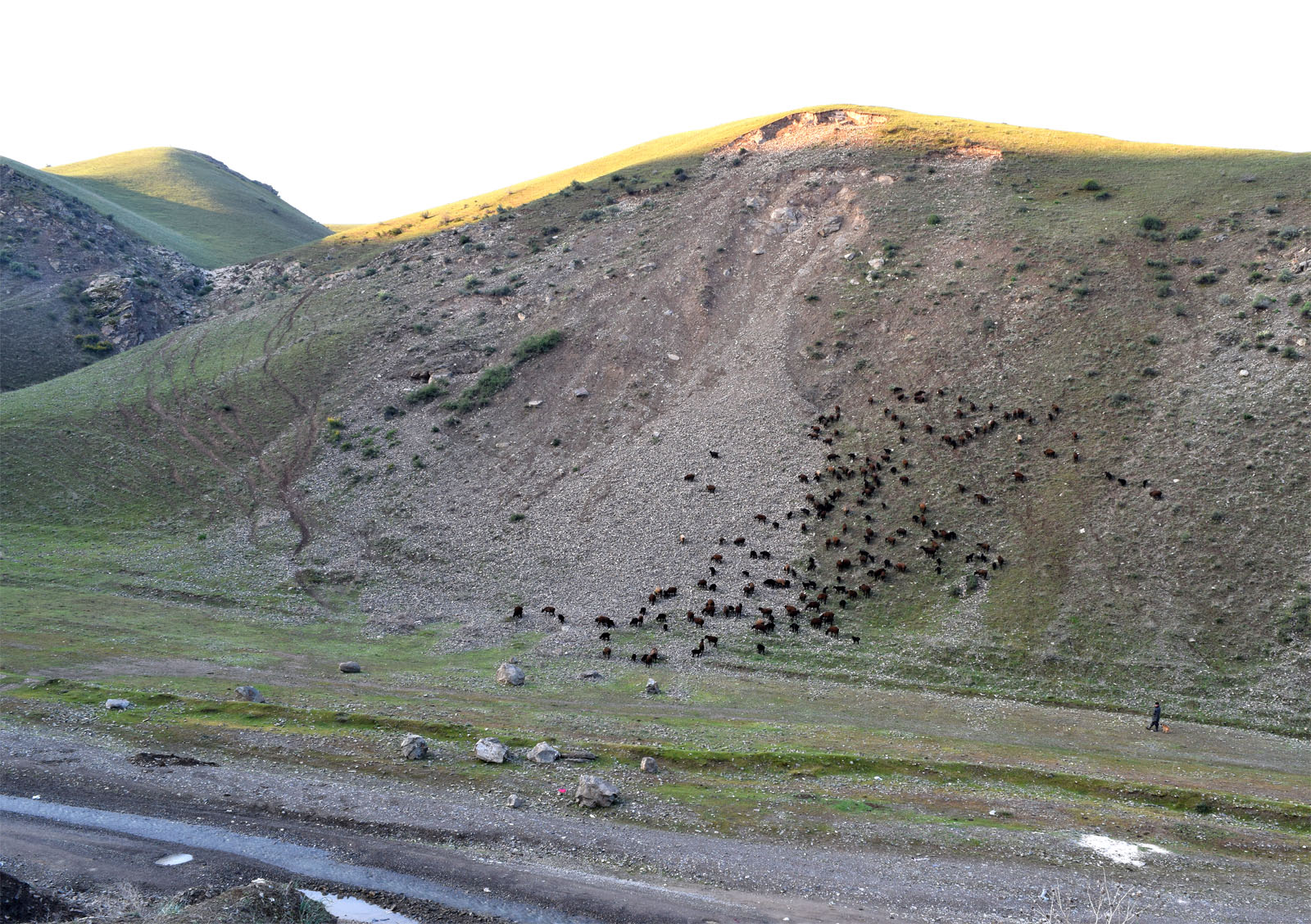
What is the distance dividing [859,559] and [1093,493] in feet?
40.7

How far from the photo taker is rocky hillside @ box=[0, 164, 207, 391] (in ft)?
255

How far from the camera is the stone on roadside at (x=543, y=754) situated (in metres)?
25.4

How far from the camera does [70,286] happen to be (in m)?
85.6

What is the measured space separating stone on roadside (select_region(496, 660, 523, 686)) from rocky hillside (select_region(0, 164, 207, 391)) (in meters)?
64.6

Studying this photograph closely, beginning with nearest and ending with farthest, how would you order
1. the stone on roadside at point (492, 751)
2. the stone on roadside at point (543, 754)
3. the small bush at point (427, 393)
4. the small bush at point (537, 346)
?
the stone on roadside at point (492, 751) < the stone on roadside at point (543, 754) < the small bush at point (427, 393) < the small bush at point (537, 346)

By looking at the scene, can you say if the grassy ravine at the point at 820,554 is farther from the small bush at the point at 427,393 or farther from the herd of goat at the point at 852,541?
the herd of goat at the point at 852,541

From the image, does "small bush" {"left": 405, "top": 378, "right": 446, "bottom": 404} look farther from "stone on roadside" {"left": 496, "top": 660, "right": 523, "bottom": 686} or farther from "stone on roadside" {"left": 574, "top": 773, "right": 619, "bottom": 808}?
"stone on roadside" {"left": 574, "top": 773, "right": 619, "bottom": 808}

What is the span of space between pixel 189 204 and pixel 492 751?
152 meters

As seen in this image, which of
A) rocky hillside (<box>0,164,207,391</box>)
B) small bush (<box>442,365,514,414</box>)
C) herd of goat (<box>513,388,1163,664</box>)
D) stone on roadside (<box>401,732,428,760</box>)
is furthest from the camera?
rocky hillside (<box>0,164,207,391</box>)

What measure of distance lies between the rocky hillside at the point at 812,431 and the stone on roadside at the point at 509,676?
4194 millimetres

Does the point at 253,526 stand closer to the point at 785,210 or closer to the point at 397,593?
the point at 397,593

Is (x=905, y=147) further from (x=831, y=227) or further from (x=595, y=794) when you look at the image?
(x=595, y=794)

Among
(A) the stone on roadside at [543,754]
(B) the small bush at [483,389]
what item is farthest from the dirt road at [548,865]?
(B) the small bush at [483,389]

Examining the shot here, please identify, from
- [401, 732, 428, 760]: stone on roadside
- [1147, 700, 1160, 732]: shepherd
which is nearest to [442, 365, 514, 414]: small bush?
[401, 732, 428, 760]: stone on roadside
